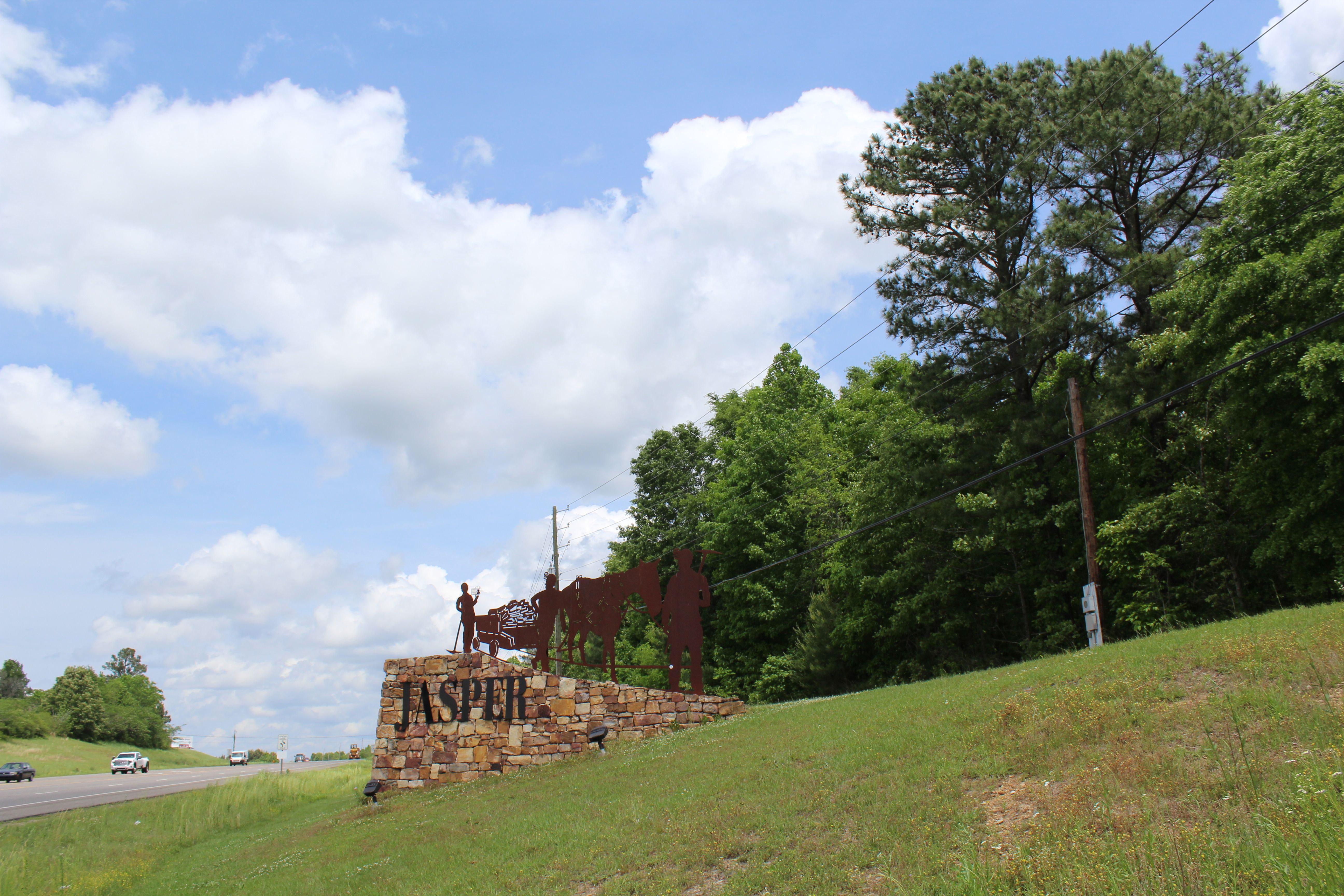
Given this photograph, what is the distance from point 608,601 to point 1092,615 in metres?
12.3

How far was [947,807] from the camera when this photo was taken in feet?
27.3

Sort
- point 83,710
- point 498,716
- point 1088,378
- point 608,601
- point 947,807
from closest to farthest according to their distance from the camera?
point 947,807 → point 498,716 → point 608,601 → point 1088,378 → point 83,710

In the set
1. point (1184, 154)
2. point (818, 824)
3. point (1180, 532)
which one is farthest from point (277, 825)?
point (1184, 154)

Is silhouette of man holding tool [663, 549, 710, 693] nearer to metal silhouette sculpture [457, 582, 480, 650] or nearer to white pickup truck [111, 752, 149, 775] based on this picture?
metal silhouette sculpture [457, 582, 480, 650]

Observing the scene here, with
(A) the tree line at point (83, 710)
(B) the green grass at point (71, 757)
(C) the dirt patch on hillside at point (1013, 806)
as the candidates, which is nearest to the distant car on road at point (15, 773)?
(B) the green grass at point (71, 757)

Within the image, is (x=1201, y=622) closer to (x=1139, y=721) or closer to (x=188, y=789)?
(x=1139, y=721)

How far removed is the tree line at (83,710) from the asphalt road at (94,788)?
67.0ft

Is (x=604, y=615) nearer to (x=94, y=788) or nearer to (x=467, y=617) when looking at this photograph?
(x=467, y=617)

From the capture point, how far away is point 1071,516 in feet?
86.4

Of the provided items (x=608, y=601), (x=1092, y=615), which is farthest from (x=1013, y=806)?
(x=608, y=601)

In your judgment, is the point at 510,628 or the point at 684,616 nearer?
the point at 684,616

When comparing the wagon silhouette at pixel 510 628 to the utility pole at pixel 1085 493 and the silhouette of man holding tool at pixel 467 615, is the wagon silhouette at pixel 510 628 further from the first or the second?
the utility pole at pixel 1085 493

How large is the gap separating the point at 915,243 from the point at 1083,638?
1466 centimetres

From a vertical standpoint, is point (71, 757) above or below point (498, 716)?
below
